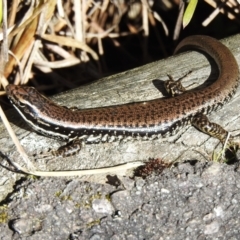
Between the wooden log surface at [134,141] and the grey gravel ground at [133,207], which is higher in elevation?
the wooden log surface at [134,141]

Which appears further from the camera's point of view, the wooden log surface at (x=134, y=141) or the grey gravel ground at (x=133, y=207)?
the wooden log surface at (x=134, y=141)

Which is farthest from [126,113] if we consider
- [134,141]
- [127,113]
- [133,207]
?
[133,207]

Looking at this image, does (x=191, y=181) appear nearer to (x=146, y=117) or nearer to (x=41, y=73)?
(x=146, y=117)

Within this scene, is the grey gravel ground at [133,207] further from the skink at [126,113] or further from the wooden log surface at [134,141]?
the skink at [126,113]

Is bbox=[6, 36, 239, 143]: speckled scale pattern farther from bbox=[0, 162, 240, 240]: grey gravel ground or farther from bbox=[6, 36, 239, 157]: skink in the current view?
bbox=[0, 162, 240, 240]: grey gravel ground

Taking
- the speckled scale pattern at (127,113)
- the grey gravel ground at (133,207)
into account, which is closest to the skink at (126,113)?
the speckled scale pattern at (127,113)

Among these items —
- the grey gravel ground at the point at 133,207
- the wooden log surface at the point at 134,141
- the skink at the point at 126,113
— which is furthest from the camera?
the skink at the point at 126,113

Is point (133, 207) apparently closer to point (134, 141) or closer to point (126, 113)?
point (134, 141)

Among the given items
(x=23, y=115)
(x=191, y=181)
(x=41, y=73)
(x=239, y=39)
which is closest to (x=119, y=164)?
(x=191, y=181)
